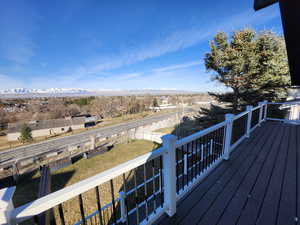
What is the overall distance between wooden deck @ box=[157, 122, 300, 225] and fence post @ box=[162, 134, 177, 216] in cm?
16

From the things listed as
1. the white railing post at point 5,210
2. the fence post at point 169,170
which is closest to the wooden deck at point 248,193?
the fence post at point 169,170

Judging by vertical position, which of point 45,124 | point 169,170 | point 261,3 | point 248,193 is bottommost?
point 45,124

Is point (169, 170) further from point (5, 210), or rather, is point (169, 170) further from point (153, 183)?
point (5, 210)

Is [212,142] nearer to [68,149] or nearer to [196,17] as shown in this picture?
[196,17]

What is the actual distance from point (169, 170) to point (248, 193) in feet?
4.66

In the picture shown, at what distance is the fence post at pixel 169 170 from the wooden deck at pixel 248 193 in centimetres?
16

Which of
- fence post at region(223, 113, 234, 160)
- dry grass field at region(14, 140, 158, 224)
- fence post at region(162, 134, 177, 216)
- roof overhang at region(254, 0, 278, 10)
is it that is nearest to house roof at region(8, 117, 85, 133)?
dry grass field at region(14, 140, 158, 224)

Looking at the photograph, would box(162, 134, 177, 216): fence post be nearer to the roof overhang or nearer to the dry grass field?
the roof overhang

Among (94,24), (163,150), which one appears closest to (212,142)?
(163,150)

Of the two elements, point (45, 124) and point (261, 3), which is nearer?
point (261, 3)

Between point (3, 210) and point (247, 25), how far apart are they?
466 inches

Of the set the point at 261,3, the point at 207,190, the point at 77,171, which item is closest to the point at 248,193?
the point at 207,190

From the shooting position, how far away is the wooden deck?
1.56 metres

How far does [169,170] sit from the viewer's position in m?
1.52
